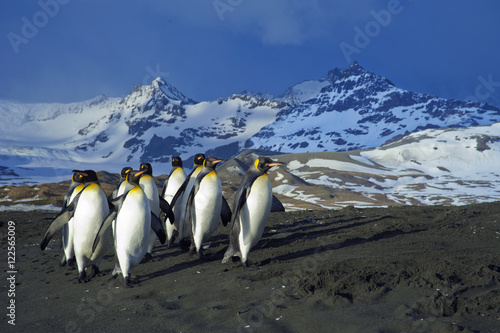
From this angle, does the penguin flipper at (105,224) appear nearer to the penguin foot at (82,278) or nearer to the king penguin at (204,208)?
the penguin foot at (82,278)

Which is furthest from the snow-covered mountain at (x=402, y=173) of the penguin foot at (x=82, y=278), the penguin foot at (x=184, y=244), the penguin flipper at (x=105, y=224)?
the penguin flipper at (x=105, y=224)

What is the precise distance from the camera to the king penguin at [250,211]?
7105 mm

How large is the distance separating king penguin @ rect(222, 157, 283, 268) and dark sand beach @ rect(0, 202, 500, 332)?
14.5 inches

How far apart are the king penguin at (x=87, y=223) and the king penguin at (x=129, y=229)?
1.16 feet

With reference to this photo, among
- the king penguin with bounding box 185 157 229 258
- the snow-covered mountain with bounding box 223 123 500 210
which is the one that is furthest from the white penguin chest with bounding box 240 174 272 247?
the snow-covered mountain with bounding box 223 123 500 210

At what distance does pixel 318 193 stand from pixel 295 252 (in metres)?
68.2

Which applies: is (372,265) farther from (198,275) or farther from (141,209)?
(141,209)

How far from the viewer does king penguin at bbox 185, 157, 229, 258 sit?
792 centimetres

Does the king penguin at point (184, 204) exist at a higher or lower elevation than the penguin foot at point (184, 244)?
higher

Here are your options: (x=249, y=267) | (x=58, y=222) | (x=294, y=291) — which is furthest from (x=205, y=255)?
(x=294, y=291)

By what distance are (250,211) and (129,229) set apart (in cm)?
188

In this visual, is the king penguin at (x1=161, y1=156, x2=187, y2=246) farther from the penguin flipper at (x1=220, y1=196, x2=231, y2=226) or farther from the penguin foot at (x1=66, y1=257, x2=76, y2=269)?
the penguin foot at (x1=66, y1=257, x2=76, y2=269)

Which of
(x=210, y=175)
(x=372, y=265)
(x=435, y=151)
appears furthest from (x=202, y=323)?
(x=435, y=151)

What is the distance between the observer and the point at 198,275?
6480mm
